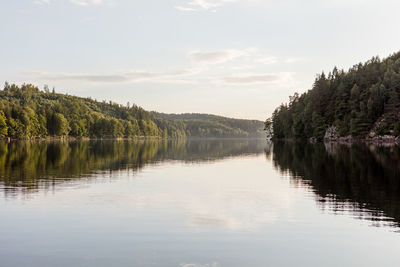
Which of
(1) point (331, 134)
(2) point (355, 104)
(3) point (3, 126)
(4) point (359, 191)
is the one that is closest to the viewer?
(4) point (359, 191)

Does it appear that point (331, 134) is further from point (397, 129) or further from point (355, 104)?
point (397, 129)

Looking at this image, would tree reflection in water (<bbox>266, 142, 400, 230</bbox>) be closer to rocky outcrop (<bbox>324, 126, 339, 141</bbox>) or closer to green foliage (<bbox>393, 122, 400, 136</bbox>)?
green foliage (<bbox>393, 122, 400, 136</bbox>)

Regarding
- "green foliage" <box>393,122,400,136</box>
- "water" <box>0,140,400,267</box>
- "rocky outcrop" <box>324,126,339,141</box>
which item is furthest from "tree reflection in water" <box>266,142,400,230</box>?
"rocky outcrop" <box>324,126,339,141</box>

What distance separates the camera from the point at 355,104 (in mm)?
159875

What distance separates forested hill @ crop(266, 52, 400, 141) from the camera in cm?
15112

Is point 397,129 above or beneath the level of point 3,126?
beneath

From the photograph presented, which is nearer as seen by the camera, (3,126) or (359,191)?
(359,191)

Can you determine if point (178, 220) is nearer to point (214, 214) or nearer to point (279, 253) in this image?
point (214, 214)

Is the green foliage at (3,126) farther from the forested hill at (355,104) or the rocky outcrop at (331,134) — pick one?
the rocky outcrop at (331,134)

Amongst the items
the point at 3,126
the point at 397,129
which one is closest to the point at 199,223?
the point at 397,129

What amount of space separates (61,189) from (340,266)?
72.8 feet

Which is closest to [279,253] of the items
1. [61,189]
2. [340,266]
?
[340,266]

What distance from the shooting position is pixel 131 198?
26.8 metres

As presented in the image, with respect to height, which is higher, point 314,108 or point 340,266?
point 314,108
